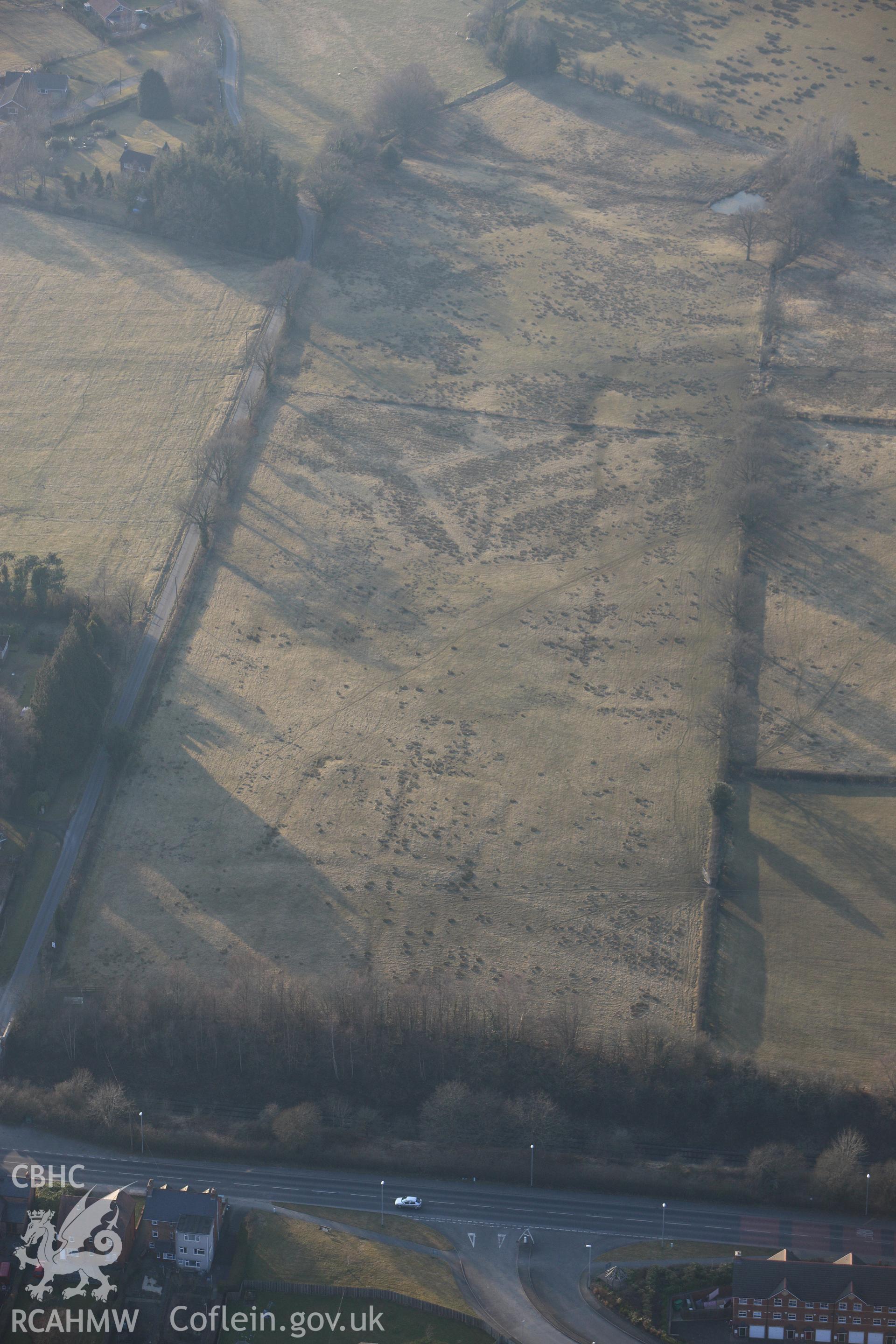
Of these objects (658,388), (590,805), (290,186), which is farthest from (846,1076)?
(290,186)

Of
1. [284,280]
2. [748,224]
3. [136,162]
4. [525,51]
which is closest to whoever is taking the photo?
[284,280]

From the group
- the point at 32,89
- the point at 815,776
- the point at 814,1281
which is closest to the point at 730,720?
the point at 815,776

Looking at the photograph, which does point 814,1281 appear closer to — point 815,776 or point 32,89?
point 815,776

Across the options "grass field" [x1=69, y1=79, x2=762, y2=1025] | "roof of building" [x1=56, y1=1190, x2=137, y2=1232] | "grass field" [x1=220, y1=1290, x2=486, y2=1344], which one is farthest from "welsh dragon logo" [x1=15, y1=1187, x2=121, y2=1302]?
"grass field" [x1=69, y1=79, x2=762, y2=1025]

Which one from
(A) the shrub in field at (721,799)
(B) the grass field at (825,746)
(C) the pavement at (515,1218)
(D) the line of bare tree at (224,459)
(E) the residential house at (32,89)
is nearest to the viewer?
(C) the pavement at (515,1218)

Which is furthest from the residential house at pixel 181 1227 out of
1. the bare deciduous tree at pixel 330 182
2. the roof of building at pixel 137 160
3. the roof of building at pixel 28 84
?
the roof of building at pixel 28 84

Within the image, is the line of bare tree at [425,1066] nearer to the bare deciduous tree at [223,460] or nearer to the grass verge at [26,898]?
the grass verge at [26,898]
